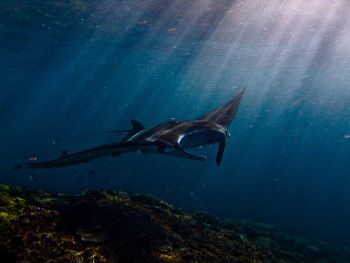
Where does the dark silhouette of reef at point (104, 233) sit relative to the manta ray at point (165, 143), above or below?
below

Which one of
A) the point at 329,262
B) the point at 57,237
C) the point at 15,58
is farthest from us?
the point at 15,58

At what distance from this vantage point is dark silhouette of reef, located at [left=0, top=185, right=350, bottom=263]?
421 centimetres

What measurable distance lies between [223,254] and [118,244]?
5.88 feet

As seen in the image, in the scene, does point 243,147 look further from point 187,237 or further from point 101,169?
point 187,237

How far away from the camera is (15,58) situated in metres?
42.9

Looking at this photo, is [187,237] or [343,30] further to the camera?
[343,30]

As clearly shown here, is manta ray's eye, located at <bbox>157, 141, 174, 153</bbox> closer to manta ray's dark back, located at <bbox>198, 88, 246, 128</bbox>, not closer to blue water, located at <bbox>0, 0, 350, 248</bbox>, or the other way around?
manta ray's dark back, located at <bbox>198, 88, 246, 128</bbox>

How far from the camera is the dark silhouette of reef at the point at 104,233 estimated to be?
166 inches

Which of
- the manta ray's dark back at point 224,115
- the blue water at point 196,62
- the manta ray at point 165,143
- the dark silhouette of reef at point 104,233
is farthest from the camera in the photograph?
the blue water at point 196,62

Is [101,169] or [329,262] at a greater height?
[329,262]

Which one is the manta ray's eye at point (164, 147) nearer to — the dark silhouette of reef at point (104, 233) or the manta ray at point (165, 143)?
the manta ray at point (165, 143)

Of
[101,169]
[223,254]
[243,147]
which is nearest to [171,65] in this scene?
[101,169]

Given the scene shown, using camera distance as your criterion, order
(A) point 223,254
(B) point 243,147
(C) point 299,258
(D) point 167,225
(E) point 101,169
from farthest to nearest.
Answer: (B) point 243,147, (E) point 101,169, (C) point 299,258, (D) point 167,225, (A) point 223,254

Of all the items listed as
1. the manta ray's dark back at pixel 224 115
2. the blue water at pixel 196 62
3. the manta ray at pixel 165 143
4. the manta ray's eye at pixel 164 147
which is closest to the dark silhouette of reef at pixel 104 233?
the manta ray at pixel 165 143
